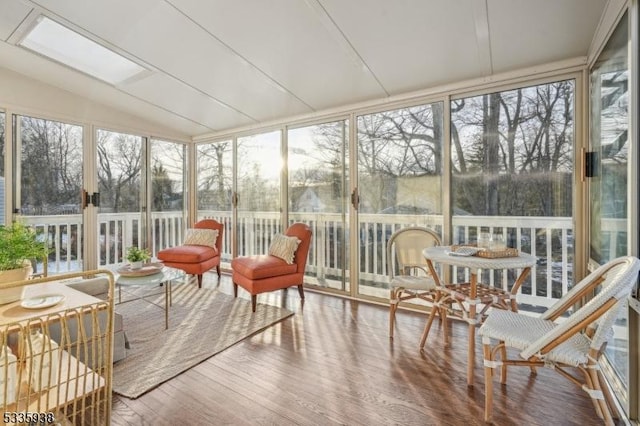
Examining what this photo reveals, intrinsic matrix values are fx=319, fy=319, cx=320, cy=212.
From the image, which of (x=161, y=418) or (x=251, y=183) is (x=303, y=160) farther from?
(x=161, y=418)

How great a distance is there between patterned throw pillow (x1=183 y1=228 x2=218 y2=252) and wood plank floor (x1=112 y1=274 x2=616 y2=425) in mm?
2150

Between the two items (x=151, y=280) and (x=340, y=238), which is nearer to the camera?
(x=151, y=280)

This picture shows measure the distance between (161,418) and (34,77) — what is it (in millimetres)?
4099

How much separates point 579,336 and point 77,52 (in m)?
4.75

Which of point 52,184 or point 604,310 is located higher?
point 52,184

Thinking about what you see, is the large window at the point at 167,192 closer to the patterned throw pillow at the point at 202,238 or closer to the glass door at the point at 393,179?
the patterned throw pillow at the point at 202,238

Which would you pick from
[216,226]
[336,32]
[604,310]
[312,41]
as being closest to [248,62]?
[312,41]

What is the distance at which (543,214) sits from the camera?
2.82 metres

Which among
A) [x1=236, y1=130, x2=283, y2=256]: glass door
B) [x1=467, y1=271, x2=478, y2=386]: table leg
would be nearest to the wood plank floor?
[x1=467, y1=271, x2=478, y2=386]: table leg

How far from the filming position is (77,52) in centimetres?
324

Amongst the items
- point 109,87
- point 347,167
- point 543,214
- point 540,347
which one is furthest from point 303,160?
point 540,347

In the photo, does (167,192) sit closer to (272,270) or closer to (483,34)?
(272,270)

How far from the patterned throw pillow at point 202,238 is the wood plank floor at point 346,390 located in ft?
7.05

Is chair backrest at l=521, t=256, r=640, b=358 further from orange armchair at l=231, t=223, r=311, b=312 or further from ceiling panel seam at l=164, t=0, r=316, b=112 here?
ceiling panel seam at l=164, t=0, r=316, b=112
